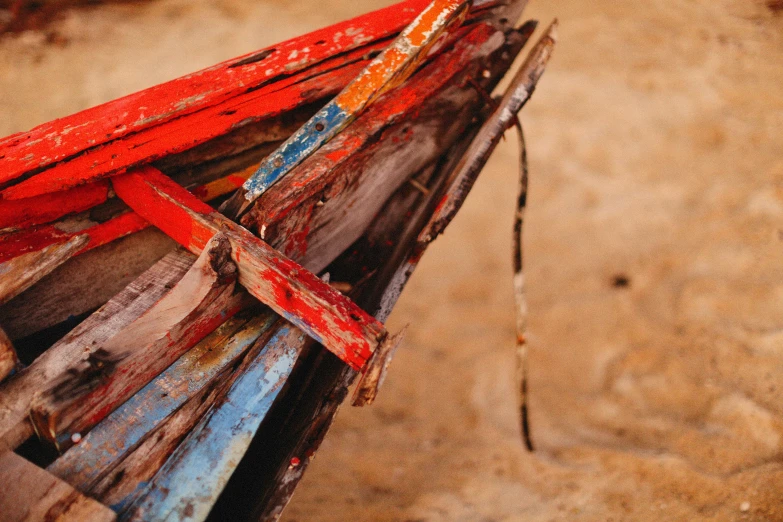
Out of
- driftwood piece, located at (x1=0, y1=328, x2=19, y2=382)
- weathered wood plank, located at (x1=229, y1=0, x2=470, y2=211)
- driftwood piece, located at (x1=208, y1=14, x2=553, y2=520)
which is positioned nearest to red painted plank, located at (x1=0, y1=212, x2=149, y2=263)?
driftwood piece, located at (x1=0, y1=328, x2=19, y2=382)

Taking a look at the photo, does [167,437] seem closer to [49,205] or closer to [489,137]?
[49,205]

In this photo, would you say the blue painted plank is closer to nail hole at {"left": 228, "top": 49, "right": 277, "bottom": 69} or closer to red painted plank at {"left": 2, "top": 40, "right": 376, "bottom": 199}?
red painted plank at {"left": 2, "top": 40, "right": 376, "bottom": 199}

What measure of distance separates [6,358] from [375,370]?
0.88 metres

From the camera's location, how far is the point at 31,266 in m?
1.37

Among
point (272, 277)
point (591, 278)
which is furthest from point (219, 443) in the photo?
point (591, 278)

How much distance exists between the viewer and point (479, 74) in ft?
6.47

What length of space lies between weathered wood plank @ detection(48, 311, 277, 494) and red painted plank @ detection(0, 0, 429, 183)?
0.64 meters

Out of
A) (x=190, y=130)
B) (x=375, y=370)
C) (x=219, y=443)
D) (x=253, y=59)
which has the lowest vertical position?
(x=219, y=443)

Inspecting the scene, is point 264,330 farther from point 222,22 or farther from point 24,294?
point 222,22

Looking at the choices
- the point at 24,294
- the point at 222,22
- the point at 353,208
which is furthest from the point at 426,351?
the point at 222,22

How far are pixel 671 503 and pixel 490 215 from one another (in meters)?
2.66

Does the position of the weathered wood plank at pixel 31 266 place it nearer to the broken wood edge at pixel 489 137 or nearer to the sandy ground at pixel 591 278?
the broken wood edge at pixel 489 137

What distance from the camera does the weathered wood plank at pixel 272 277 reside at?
125 centimetres

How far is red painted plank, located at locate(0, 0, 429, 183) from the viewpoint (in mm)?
1380
